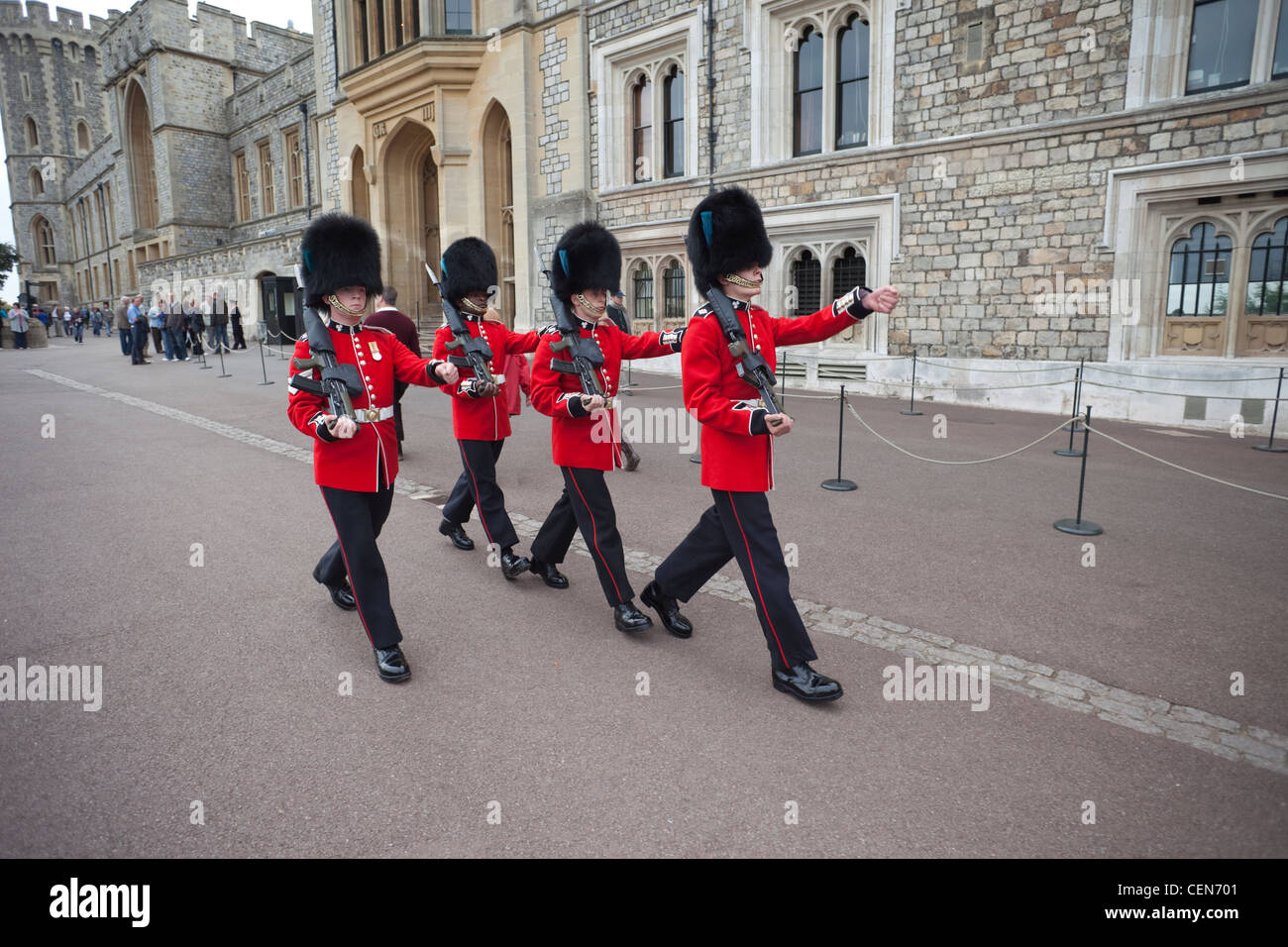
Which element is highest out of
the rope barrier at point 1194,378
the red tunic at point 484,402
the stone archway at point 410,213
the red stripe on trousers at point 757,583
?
the stone archway at point 410,213

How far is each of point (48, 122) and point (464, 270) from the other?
223 ft

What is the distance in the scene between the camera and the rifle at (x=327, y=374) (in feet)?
11.7

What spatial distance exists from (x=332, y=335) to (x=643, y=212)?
14.0m

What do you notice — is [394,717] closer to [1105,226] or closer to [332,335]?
[332,335]

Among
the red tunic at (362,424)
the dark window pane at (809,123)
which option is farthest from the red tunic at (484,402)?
the dark window pane at (809,123)

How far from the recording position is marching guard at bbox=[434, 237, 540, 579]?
4992mm

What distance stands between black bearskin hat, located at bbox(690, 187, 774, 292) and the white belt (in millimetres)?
1568

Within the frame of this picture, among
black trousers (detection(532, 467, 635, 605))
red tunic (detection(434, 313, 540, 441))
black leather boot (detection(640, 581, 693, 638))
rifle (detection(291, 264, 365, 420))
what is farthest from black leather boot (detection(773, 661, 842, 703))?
red tunic (detection(434, 313, 540, 441))

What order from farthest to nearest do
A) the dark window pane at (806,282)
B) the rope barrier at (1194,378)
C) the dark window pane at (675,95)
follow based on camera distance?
1. the dark window pane at (675,95)
2. the dark window pane at (806,282)
3. the rope barrier at (1194,378)

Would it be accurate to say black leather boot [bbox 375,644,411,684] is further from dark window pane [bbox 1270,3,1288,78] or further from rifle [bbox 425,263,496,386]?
dark window pane [bbox 1270,3,1288,78]

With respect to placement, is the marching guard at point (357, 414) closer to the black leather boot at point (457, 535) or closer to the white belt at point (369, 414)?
the white belt at point (369, 414)

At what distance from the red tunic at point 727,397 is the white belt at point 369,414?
141cm

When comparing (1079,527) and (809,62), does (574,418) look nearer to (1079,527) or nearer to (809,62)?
(1079,527)

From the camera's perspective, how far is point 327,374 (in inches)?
143
